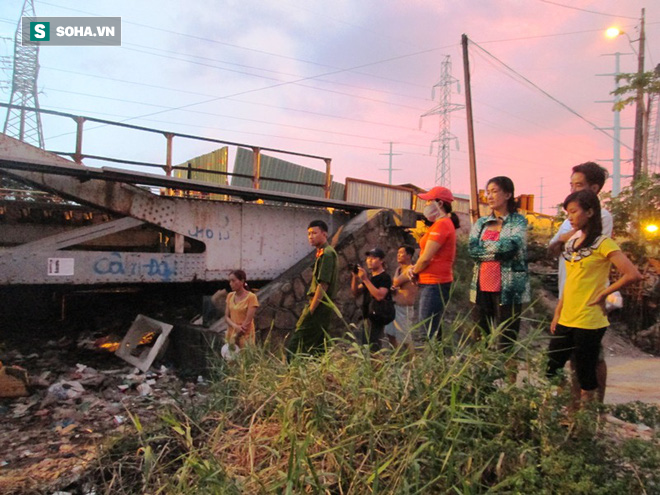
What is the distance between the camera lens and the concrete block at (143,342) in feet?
23.1

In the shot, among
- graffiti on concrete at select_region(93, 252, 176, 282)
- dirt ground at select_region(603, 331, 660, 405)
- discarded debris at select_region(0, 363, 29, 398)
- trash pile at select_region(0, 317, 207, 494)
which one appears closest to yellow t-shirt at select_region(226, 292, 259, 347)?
trash pile at select_region(0, 317, 207, 494)

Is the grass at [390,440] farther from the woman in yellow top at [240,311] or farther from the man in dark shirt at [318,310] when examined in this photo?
the woman in yellow top at [240,311]

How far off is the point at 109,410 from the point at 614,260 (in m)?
5.39

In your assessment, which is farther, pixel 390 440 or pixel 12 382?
pixel 12 382

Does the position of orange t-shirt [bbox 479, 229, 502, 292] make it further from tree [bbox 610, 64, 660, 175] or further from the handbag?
tree [bbox 610, 64, 660, 175]

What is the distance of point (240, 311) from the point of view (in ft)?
19.7

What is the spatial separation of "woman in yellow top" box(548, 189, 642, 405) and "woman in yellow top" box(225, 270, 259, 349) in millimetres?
3756

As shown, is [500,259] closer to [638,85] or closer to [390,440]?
[390,440]

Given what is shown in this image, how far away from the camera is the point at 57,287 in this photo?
8.71 meters

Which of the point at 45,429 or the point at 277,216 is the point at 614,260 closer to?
the point at 45,429

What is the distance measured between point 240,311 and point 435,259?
2926 mm

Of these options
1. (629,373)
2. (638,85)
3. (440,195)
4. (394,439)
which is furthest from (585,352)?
(638,85)

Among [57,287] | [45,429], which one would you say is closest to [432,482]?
[45,429]

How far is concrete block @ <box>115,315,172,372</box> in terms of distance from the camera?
7.05 m
